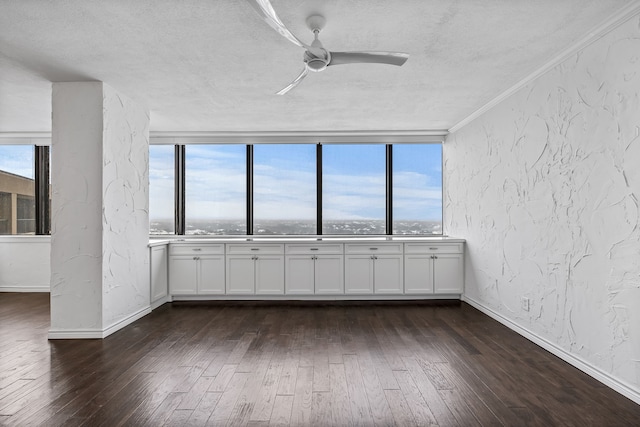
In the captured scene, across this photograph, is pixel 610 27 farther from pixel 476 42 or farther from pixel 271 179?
pixel 271 179

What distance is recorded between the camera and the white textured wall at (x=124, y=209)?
3.64 metres

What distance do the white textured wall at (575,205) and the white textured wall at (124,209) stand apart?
13.0 ft

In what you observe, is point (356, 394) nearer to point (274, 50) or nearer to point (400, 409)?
point (400, 409)

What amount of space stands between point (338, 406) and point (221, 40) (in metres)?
2.60

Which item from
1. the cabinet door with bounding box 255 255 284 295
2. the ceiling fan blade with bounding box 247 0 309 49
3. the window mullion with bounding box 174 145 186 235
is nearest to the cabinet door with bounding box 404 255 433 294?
the cabinet door with bounding box 255 255 284 295

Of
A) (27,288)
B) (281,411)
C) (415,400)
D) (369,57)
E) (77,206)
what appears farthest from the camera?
(27,288)

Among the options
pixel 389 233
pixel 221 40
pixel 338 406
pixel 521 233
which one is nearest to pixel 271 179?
pixel 389 233

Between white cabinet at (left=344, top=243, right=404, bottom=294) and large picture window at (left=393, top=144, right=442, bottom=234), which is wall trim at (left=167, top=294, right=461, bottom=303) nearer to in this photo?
white cabinet at (left=344, top=243, right=404, bottom=294)

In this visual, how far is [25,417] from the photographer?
7.04 ft

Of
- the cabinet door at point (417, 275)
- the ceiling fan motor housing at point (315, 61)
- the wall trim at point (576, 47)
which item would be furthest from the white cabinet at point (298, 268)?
the ceiling fan motor housing at point (315, 61)

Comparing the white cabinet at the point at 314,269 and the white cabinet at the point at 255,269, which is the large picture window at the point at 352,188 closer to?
the white cabinet at the point at 314,269

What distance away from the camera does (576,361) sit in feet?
9.29

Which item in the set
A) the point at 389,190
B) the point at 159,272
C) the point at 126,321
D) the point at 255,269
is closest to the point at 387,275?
the point at 389,190

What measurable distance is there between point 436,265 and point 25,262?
600 cm
